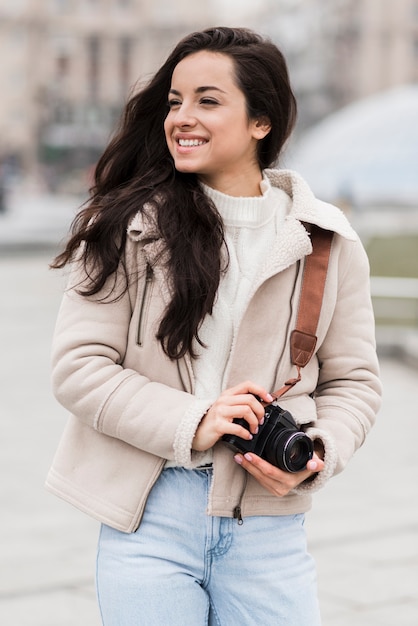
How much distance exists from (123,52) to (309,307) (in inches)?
3617

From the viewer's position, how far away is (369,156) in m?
18.7

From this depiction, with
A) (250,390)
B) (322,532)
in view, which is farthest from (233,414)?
(322,532)

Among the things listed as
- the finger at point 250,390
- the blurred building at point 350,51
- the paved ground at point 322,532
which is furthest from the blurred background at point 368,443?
the blurred building at point 350,51

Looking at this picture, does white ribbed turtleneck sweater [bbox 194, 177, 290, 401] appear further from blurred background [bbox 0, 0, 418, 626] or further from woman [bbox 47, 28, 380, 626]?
blurred background [bbox 0, 0, 418, 626]

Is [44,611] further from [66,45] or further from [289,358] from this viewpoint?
[66,45]

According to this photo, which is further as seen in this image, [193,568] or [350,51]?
[350,51]

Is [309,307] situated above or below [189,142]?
below

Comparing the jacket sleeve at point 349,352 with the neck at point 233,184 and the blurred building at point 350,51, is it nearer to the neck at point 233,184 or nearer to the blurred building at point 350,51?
the neck at point 233,184

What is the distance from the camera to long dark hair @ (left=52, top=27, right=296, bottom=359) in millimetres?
2309

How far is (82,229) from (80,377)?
0.91 ft

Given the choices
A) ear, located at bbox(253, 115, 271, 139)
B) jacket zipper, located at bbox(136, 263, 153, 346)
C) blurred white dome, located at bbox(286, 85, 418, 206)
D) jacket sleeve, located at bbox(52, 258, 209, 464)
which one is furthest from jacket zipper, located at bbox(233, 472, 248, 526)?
blurred white dome, located at bbox(286, 85, 418, 206)

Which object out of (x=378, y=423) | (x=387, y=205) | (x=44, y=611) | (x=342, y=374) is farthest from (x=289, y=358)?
(x=387, y=205)

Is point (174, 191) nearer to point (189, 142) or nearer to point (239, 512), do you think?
point (189, 142)

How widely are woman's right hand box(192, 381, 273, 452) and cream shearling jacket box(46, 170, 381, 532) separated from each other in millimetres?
24
